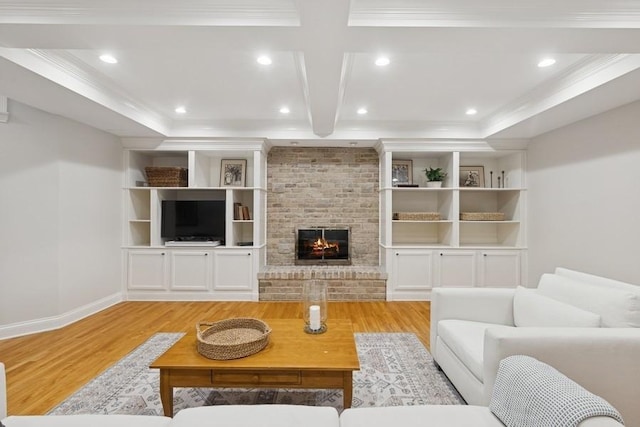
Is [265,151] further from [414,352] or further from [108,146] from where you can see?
[414,352]

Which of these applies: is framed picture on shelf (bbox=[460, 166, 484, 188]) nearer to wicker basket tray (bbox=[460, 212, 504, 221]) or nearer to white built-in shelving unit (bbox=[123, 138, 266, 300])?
wicker basket tray (bbox=[460, 212, 504, 221])

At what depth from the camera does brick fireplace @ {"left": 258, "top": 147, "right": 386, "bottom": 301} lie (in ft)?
16.8

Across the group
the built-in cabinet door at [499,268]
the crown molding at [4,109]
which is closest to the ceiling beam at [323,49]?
the crown molding at [4,109]

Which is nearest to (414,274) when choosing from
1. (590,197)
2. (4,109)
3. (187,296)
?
(590,197)

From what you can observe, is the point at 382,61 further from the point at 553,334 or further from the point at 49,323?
the point at 49,323

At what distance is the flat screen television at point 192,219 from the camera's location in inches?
181

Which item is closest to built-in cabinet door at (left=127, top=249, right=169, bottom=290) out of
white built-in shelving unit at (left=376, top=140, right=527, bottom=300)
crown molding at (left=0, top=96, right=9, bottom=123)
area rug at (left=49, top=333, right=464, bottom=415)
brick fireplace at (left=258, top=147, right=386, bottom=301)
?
brick fireplace at (left=258, top=147, right=386, bottom=301)

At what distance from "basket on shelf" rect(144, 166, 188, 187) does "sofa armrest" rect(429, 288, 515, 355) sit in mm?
3817

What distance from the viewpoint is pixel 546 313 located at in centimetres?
208

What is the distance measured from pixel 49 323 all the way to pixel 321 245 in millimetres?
3476

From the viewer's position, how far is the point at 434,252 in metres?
4.59

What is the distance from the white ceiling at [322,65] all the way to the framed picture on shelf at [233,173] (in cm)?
67

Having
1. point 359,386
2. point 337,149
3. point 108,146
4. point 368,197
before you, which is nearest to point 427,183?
point 368,197

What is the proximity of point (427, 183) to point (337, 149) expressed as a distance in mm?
1529
